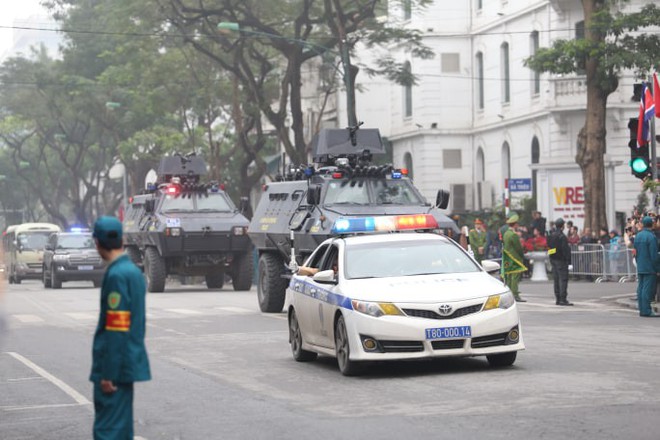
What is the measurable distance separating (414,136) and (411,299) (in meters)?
48.6

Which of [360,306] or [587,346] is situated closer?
[360,306]

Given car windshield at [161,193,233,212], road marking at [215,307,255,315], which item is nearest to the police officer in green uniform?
road marking at [215,307,255,315]

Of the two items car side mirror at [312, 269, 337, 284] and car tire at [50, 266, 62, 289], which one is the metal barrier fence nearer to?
car tire at [50, 266, 62, 289]

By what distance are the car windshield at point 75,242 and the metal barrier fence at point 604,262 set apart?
1559 cm

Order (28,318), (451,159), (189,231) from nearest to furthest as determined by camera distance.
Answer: (28,318) < (189,231) < (451,159)

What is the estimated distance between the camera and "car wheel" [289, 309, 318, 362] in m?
16.5

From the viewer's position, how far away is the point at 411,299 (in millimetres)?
14258

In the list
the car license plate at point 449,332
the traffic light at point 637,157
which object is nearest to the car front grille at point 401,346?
the car license plate at point 449,332

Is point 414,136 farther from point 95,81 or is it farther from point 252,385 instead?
point 252,385

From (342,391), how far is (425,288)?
5.18ft

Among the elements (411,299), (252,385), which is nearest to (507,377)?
(411,299)

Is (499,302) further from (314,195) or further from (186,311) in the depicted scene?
(186,311)

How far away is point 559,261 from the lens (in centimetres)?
2780

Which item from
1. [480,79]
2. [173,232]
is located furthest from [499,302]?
[480,79]
